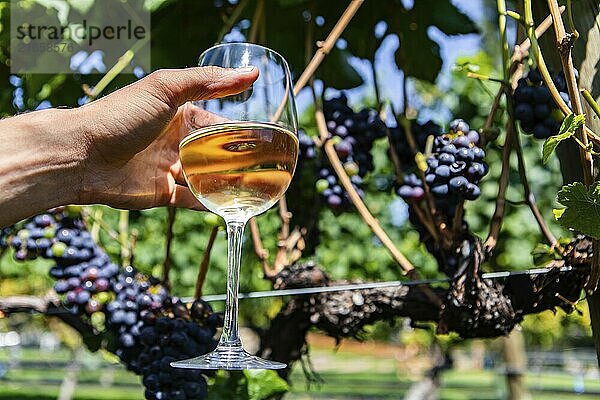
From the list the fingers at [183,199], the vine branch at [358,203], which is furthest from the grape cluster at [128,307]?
the vine branch at [358,203]

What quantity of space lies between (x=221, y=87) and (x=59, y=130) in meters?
0.22

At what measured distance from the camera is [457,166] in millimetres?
1294

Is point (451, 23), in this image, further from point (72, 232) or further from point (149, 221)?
point (149, 221)

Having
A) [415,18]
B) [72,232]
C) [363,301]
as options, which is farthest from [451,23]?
[72,232]

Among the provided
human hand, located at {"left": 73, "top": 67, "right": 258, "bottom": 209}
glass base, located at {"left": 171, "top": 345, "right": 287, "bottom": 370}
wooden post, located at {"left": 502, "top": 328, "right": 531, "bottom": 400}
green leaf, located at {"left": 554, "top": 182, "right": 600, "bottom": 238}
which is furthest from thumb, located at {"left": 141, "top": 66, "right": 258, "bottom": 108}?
wooden post, located at {"left": 502, "top": 328, "right": 531, "bottom": 400}

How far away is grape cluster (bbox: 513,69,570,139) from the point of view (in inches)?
49.3

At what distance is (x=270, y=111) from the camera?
101cm

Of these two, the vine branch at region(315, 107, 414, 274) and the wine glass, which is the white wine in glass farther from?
the vine branch at region(315, 107, 414, 274)

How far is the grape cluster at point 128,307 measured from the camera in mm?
1334

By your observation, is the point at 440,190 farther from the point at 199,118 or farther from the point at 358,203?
the point at 199,118

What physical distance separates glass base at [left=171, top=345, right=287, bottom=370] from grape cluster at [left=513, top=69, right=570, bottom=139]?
0.64 m

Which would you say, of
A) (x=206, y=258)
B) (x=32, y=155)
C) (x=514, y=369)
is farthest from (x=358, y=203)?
(x=514, y=369)

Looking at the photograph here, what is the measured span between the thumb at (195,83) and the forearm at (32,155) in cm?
13

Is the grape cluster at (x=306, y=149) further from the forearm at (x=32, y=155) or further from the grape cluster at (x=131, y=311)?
the forearm at (x=32, y=155)
